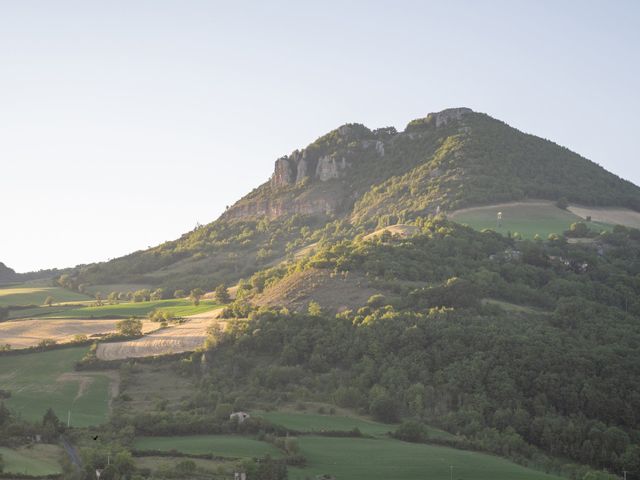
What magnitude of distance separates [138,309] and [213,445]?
78.2 m

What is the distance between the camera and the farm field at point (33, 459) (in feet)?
210

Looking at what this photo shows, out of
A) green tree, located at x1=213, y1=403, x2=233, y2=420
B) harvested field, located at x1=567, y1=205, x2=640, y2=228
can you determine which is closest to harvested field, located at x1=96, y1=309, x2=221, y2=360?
green tree, located at x1=213, y1=403, x2=233, y2=420

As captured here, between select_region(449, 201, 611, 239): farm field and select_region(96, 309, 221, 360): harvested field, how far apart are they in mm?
54105

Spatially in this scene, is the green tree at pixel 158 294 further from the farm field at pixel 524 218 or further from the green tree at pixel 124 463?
the green tree at pixel 124 463

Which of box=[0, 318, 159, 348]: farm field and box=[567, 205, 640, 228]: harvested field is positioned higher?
box=[567, 205, 640, 228]: harvested field

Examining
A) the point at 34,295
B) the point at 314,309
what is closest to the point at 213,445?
the point at 314,309

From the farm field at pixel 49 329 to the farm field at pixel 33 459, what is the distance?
46.8 m

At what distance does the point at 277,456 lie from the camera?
7231 centimetres

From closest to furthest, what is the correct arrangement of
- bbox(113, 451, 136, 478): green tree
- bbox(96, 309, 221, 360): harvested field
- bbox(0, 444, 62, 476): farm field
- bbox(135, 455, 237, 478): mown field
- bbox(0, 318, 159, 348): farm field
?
bbox(0, 444, 62, 476): farm field < bbox(113, 451, 136, 478): green tree < bbox(135, 455, 237, 478): mown field < bbox(96, 309, 221, 360): harvested field < bbox(0, 318, 159, 348): farm field

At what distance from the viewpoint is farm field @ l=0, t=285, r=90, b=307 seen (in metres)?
166

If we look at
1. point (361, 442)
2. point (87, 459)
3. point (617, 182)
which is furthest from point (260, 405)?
point (617, 182)

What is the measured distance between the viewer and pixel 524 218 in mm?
163375

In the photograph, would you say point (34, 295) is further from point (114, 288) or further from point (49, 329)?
point (49, 329)

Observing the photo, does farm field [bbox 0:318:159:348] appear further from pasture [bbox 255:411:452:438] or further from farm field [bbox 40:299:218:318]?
pasture [bbox 255:411:452:438]
